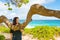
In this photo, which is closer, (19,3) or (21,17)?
(19,3)

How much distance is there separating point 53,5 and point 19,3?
16.5m

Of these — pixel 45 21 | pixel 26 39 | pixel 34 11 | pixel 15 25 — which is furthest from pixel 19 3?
pixel 45 21

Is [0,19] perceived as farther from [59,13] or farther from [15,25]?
[59,13]

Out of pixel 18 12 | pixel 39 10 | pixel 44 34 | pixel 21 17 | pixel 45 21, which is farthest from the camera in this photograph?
pixel 45 21

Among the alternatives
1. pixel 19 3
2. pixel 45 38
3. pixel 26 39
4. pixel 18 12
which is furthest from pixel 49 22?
pixel 19 3

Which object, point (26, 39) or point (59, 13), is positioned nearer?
point (59, 13)

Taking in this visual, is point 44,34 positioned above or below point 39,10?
below

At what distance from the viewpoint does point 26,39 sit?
8.23 metres

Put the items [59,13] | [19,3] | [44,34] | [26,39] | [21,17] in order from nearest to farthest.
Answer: [59,13] < [19,3] < [44,34] < [26,39] < [21,17]

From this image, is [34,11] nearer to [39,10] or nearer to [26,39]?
[39,10]

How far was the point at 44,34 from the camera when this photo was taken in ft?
19.8

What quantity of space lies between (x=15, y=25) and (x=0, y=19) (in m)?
0.30

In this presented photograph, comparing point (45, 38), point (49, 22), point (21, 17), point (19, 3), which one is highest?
point (19, 3)

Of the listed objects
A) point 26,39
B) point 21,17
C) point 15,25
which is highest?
point 15,25
